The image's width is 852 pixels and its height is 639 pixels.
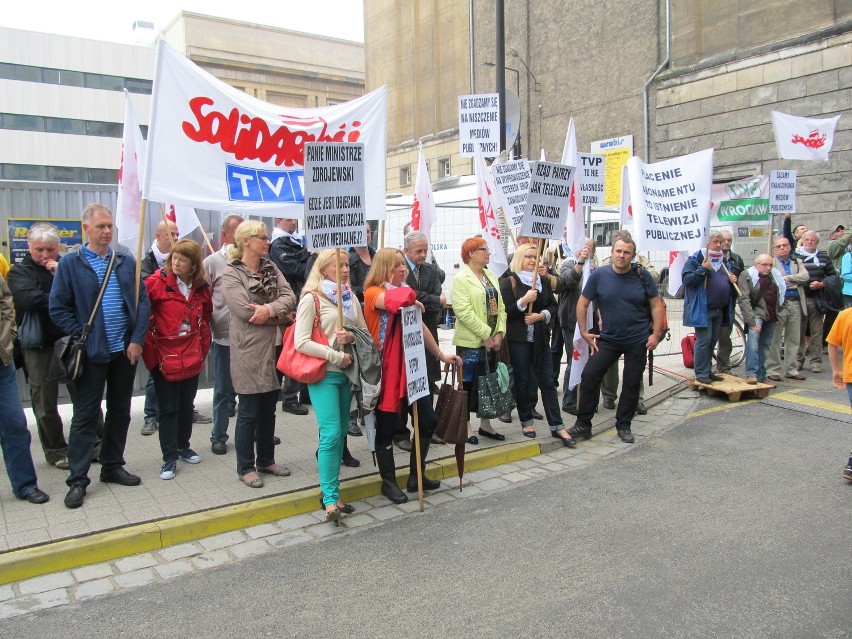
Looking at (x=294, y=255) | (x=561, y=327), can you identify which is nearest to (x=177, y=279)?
(x=294, y=255)

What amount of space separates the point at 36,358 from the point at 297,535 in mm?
2671

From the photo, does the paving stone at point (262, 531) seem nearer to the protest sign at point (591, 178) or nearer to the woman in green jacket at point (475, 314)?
the woman in green jacket at point (475, 314)

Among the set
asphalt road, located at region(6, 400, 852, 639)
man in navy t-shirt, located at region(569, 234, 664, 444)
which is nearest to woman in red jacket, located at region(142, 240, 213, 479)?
asphalt road, located at region(6, 400, 852, 639)

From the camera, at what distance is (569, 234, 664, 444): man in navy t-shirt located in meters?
6.93

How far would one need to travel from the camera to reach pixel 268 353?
5.46 meters

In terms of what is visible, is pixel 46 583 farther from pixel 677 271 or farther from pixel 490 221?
pixel 677 271

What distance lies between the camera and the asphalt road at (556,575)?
3623 millimetres

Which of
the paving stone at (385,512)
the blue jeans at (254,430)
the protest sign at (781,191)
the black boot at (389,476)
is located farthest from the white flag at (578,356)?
the protest sign at (781,191)

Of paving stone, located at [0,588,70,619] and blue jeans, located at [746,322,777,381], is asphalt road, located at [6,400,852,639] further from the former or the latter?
blue jeans, located at [746,322,777,381]

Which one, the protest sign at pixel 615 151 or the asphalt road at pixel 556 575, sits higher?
the protest sign at pixel 615 151

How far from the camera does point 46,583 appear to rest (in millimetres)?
4227

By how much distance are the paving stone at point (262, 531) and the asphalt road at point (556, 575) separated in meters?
0.33

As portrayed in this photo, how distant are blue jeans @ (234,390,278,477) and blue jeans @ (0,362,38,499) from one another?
1436mm

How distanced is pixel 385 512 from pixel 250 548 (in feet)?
3.45
